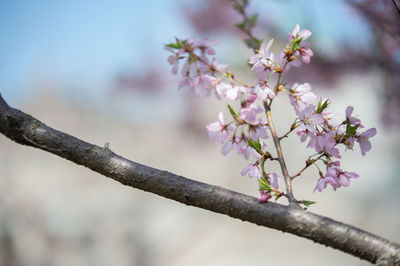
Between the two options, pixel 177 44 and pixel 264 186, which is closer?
pixel 264 186

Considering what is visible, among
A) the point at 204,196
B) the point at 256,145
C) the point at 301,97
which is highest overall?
the point at 301,97

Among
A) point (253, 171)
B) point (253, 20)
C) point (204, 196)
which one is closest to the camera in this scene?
point (204, 196)

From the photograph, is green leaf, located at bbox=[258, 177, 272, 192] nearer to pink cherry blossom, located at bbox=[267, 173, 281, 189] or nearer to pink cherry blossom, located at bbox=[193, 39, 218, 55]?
pink cherry blossom, located at bbox=[267, 173, 281, 189]

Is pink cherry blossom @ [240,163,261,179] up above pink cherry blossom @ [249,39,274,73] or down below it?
below

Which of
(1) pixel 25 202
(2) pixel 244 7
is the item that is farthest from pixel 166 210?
(2) pixel 244 7

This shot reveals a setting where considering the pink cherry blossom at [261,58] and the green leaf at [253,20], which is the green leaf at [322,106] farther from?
the green leaf at [253,20]

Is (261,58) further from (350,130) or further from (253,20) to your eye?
(253,20)

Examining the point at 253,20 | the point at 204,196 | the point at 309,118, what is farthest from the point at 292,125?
the point at 253,20

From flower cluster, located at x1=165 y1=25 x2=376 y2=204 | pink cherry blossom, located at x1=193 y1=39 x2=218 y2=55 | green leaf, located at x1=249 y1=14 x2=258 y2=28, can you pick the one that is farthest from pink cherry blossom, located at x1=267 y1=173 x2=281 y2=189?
green leaf, located at x1=249 y1=14 x2=258 y2=28

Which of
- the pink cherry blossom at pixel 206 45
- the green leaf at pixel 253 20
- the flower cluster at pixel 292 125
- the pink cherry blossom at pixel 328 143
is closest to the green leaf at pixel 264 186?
the flower cluster at pixel 292 125
